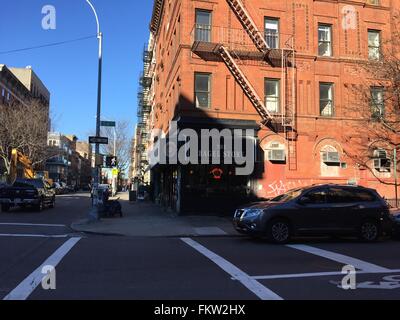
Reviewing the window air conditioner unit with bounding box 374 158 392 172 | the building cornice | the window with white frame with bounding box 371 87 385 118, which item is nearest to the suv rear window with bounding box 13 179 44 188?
the building cornice

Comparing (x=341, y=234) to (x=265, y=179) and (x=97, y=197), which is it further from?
(x=97, y=197)

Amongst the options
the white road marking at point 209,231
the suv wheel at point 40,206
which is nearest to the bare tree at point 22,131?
the suv wheel at point 40,206

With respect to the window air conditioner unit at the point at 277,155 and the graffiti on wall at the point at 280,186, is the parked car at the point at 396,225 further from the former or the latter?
the window air conditioner unit at the point at 277,155

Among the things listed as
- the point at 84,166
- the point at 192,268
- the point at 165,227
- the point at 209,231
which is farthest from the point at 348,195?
the point at 84,166

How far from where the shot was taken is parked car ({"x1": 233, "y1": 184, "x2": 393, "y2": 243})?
13.6 metres

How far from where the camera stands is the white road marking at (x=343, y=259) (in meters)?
9.65

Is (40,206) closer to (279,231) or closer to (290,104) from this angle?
(290,104)

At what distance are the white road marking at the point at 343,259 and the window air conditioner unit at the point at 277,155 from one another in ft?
32.0

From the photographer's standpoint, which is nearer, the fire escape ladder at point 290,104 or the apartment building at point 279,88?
the apartment building at point 279,88

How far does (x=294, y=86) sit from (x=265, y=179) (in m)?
4.92

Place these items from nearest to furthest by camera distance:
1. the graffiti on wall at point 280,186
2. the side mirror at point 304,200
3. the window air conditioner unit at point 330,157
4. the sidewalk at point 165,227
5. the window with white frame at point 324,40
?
the side mirror at point 304,200 → the sidewalk at point 165,227 → the graffiti on wall at point 280,186 → the window air conditioner unit at point 330,157 → the window with white frame at point 324,40

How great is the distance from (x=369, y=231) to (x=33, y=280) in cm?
1042
